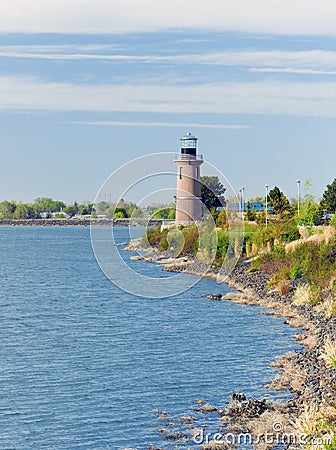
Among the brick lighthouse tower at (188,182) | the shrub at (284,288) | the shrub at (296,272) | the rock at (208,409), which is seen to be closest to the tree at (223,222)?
the brick lighthouse tower at (188,182)

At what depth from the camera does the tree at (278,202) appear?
216 feet

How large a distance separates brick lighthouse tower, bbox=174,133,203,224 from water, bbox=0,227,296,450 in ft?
53.1

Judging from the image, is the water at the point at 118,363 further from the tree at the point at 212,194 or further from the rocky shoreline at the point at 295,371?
the tree at the point at 212,194

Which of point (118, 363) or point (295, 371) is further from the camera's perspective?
point (118, 363)

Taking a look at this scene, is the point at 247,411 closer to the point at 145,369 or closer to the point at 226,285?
the point at 145,369

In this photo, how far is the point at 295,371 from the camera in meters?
21.1

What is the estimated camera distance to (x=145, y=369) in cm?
2239

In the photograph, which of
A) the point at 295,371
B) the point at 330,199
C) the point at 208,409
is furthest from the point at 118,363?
the point at 330,199

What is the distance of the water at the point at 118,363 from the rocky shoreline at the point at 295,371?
603 mm

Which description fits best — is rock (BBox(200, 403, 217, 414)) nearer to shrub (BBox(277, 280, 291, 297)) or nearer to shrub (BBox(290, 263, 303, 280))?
shrub (BBox(277, 280, 291, 297))

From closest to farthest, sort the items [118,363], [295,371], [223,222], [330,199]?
[295,371], [118,363], [223,222], [330,199]

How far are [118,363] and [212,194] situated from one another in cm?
5103

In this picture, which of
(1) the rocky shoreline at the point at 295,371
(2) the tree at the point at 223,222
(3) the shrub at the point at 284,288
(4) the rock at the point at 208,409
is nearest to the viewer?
(1) the rocky shoreline at the point at 295,371

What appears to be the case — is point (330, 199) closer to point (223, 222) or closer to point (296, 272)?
point (223, 222)
